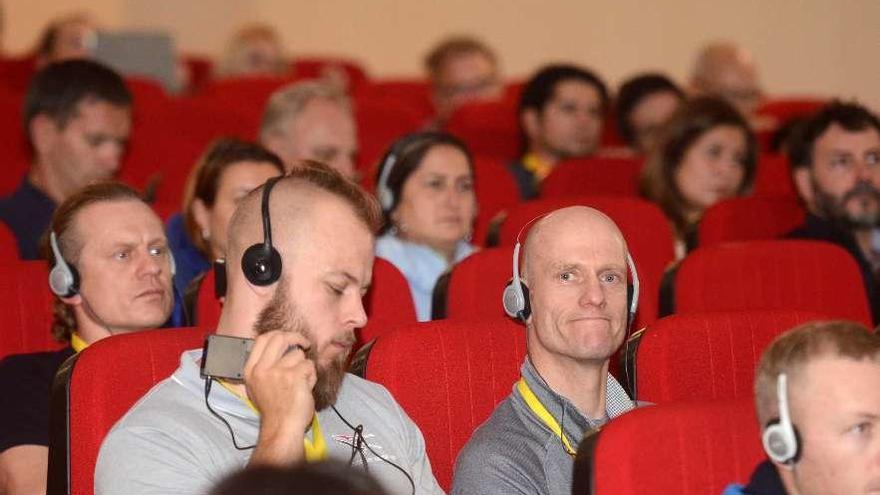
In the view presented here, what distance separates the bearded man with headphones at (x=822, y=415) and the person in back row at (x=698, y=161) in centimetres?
279

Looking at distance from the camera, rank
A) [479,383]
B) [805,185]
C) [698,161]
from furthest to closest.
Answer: [698,161], [805,185], [479,383]

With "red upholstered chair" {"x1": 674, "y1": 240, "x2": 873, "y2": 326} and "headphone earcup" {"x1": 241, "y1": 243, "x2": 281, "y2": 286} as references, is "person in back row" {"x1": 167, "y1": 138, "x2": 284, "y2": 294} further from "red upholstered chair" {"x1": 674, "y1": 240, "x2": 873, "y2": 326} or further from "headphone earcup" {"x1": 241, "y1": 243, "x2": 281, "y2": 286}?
"headphone earcup" {"x1": 241, "y1": 243, "x2": 281, "y2": 286}

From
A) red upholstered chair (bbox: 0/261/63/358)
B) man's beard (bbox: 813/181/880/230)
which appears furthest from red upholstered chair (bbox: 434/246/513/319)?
man's beard (bbox: 813/181/880/230)

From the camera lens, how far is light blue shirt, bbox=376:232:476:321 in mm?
3975

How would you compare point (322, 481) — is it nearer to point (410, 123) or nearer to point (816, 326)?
point (816, 326)

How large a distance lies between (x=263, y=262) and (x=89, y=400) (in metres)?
0.39

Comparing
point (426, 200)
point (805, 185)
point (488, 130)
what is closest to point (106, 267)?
point (426, 200)

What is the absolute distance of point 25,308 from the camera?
3234mm

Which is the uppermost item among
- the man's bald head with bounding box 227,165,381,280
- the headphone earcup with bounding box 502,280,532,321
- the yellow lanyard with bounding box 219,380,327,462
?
the man's bald head with bounding box 227,165,381,280

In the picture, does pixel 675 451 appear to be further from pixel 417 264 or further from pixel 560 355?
pixel 417 264

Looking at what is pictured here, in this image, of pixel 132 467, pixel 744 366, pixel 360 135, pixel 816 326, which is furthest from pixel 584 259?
pixel 360 135

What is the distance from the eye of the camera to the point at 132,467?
7.05ft

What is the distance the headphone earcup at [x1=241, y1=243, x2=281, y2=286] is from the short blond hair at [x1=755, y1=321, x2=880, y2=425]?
77 centimetres

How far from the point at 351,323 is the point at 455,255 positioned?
Result: 1885 millimetres
